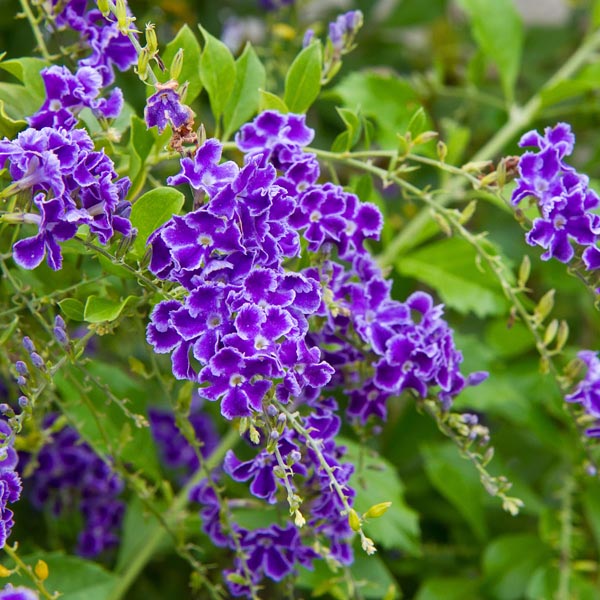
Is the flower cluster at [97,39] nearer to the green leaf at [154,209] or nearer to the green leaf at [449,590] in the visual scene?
the green leaf at [154,209]

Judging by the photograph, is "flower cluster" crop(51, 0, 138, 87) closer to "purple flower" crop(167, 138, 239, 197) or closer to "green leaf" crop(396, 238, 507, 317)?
"purple flower" crop(167, 138, 239, 197)

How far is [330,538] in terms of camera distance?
1009mm

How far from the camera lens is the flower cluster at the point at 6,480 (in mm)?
775

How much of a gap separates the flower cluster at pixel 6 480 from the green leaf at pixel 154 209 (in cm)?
20

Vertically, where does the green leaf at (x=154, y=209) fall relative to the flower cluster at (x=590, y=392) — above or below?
above

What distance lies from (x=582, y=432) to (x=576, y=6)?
1428mm

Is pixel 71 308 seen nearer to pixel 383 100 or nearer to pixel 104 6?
pixel 104 6

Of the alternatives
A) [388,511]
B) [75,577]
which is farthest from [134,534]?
[388,511]

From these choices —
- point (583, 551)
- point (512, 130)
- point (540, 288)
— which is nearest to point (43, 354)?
point (512, 130)

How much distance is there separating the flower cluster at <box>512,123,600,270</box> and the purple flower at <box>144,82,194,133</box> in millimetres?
332

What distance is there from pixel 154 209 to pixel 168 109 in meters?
0.09

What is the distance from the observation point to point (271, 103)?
3.14 feet

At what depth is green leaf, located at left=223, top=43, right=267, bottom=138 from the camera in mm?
1038

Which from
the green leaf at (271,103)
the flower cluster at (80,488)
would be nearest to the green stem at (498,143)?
the green leaf at (271,103)
